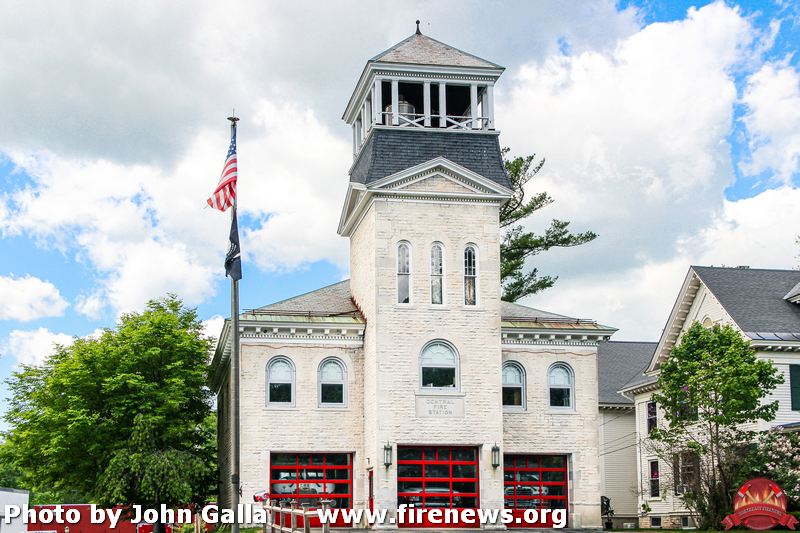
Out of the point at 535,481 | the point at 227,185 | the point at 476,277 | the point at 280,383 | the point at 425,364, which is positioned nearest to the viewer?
the point at 227,185

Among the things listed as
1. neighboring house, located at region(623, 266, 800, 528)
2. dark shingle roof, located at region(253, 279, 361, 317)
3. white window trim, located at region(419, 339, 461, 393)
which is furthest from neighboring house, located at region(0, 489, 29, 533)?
neighboring house, located at region(623, 266, 800, 528)

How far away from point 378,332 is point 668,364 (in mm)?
9920

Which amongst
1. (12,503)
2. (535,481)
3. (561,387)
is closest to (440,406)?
(535,481)

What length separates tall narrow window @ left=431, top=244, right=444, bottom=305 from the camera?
102 feet

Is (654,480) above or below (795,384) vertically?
below

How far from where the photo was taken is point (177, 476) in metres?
32.2

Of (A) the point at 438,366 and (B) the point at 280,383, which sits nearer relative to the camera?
(A) the point at 438,366

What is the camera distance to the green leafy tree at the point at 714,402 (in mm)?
28875

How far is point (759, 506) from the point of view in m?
27.4

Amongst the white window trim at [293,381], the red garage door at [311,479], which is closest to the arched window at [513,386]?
the red garage door at [311,479]

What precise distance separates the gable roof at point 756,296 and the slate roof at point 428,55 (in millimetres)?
13480

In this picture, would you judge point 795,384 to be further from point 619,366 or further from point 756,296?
point 619,366

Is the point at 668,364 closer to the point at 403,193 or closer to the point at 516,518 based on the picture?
the point at 516,518

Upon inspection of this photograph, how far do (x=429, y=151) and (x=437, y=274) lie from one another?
184 inches
